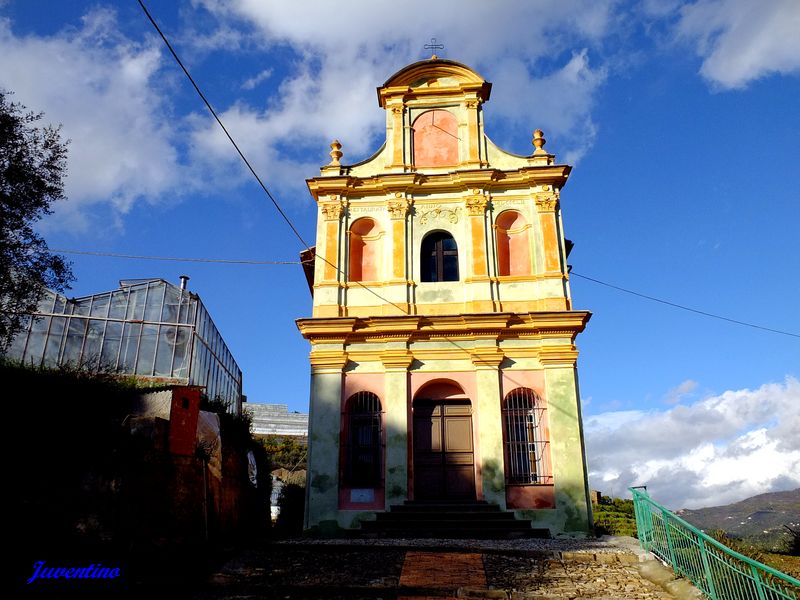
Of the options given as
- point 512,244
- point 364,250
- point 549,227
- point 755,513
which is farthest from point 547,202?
point 755,513

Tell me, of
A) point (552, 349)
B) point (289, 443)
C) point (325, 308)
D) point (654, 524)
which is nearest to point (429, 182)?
point (325, 308)

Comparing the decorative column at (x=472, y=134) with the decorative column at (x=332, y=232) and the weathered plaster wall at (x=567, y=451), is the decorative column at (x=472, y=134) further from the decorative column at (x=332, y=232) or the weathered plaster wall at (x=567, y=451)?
the weathered plaster wall at (x=567, y=451)

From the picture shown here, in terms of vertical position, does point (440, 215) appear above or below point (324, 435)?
above

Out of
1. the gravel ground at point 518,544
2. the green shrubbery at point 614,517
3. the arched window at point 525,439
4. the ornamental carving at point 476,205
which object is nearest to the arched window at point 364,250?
the ornamental carving at point 476,205

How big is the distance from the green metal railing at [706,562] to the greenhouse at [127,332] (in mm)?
12242

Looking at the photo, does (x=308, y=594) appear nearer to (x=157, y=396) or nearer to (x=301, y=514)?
(x=157, y=396)

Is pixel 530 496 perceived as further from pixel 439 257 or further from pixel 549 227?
pixel 549 227

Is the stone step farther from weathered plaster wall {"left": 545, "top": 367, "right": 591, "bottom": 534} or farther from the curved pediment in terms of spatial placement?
the curved pediment

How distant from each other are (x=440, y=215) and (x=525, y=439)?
693 centimetres

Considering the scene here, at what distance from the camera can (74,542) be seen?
9289mm

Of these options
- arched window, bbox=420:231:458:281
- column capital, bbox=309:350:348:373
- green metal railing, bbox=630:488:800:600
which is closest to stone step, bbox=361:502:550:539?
green metal railing, bbox=630:488:800:600

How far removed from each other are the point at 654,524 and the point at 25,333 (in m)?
16.5

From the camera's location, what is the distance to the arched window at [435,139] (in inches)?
788

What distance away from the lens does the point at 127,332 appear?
59.5 ft
